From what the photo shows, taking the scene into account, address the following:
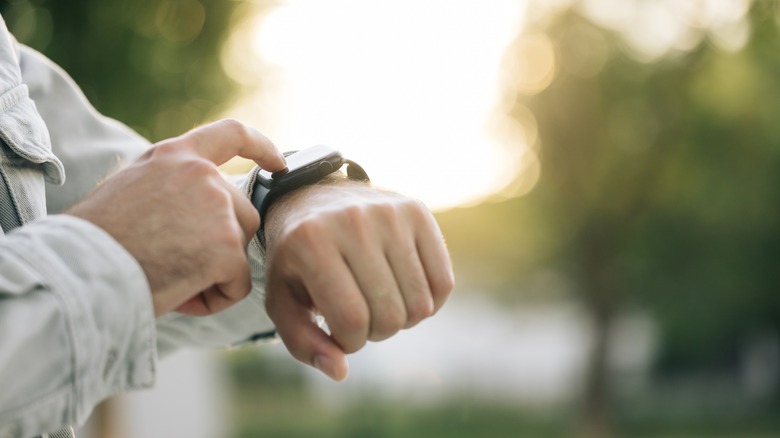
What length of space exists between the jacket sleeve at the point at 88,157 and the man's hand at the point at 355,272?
52 centimetres

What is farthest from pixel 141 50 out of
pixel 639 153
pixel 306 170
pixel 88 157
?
pixel 639 153

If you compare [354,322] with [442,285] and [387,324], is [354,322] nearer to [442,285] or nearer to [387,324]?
[387,324]

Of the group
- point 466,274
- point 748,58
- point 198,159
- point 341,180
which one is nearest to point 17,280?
point 198,159

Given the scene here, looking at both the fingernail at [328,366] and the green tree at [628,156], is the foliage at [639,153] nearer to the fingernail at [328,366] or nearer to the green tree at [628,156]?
the green tree at [628,156]

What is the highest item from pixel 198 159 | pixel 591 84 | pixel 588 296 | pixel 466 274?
pixel 198 159

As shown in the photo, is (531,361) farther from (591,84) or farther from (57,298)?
(57,298)

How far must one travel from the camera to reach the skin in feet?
3.80

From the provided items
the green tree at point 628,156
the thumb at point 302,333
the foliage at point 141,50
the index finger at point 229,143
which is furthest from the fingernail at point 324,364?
the green tree at point 628,156

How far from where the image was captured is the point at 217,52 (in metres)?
7.19

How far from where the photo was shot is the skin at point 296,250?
1.16 meters

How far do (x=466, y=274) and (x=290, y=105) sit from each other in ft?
70.4

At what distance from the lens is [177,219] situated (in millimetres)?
1193

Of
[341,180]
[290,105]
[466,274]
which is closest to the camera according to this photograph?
[341,180]

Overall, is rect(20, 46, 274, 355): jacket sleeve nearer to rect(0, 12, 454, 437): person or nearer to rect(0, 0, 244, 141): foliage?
rect(0, 12, 454, 437): person
